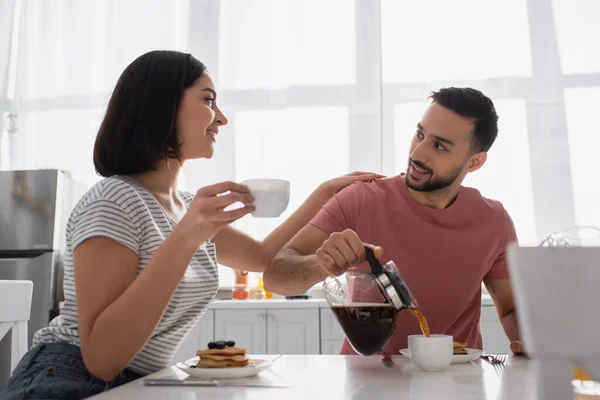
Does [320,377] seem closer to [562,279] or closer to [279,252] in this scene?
[562,279]

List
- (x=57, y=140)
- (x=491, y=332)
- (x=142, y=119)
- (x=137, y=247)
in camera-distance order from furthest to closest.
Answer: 1. (x=57, y=140)
2. (x=491, y=332)
3. (x=142, y=119)
4. (x=137, y=247)

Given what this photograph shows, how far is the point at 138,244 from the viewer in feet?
4.30

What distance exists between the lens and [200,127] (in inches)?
60.3

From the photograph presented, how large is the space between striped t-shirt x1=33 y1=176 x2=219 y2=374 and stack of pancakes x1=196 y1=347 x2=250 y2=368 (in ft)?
0.85

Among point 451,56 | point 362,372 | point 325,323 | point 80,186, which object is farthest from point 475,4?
point 362,372

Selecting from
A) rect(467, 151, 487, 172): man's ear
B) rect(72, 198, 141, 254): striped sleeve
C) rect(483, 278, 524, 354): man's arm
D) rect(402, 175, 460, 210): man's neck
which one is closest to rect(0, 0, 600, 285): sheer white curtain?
rect(467, 151, 487, 172): man's ear

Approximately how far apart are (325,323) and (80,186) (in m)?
1.72

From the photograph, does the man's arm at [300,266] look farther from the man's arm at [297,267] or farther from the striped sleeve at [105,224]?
the striped sleeve at [105,224]

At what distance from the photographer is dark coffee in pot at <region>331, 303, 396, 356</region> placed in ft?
3.79

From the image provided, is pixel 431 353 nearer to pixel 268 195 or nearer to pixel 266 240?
pixel 268 195

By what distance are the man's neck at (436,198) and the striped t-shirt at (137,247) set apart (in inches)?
30.5

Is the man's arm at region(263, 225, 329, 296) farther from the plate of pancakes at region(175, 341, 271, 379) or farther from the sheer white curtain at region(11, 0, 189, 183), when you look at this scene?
the sheer white curtain at region(11, 0, 189, 183)

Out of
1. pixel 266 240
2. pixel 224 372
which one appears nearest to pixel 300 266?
pixel 266 240

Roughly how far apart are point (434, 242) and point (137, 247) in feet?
2.94
